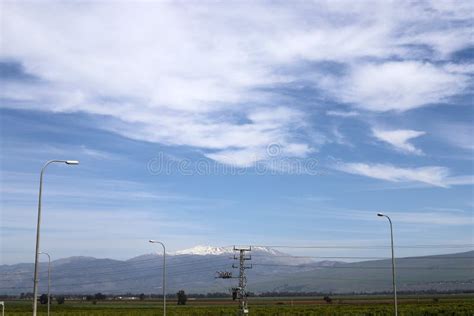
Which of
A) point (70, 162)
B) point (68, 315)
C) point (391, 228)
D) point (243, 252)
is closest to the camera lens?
point (70, 162)

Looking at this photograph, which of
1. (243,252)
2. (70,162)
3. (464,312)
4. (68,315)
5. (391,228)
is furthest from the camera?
(68,315)

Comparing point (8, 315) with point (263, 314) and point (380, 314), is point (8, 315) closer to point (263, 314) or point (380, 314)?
point (263, 314)

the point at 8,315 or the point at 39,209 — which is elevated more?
the point at 39,209

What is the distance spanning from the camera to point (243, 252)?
77.4 m

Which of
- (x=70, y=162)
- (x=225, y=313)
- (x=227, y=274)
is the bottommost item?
(x=225, y=313)

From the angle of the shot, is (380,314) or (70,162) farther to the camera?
(380,314)

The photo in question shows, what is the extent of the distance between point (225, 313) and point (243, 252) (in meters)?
29.0

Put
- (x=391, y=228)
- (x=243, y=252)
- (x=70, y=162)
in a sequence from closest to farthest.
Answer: (x=70, y=162), (x=391, y=228), (x=243, y=252)

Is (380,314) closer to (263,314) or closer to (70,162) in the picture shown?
(263,314)

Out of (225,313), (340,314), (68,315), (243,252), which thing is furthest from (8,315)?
(340,314)

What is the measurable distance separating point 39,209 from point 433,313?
75212 mm

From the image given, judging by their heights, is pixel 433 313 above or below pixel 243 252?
below

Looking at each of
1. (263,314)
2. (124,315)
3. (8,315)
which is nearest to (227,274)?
(263,314)

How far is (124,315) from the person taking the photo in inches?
3812
